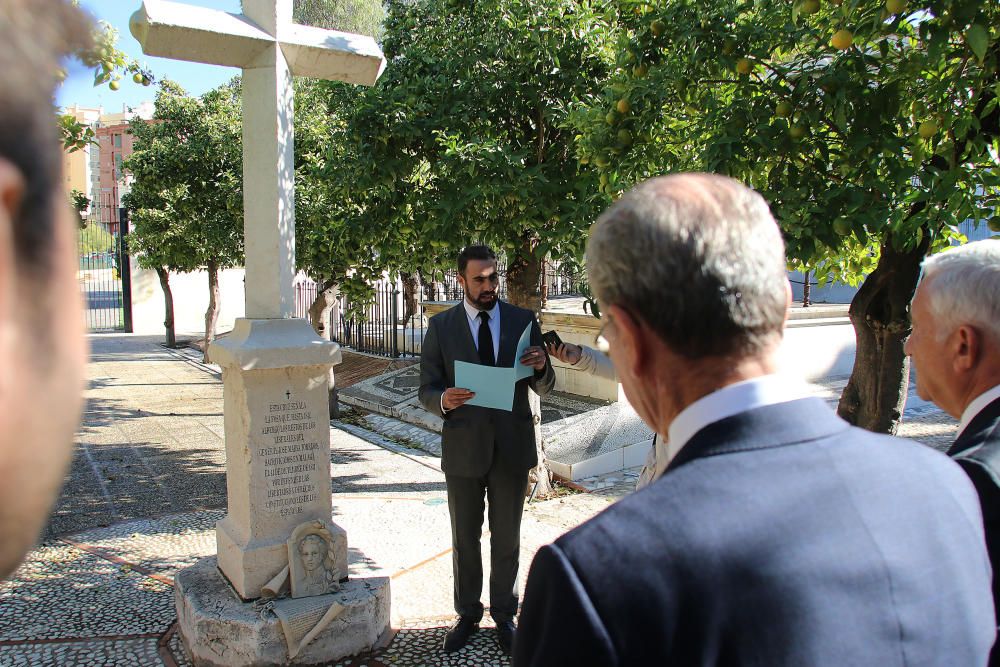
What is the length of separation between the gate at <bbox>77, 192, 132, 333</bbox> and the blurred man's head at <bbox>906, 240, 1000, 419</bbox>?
63.1 feet

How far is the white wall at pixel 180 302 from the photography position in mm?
22906

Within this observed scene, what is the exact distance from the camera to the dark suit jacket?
385cm

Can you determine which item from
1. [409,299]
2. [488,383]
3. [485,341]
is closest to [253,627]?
[488,383]

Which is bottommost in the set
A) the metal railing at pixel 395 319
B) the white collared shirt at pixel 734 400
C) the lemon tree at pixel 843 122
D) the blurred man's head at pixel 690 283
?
the metal railing at pixel 395 319

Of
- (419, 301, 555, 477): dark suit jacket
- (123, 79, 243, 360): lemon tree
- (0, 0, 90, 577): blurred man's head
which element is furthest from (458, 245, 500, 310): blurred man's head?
(123, 79, 243, 360): lemon tree

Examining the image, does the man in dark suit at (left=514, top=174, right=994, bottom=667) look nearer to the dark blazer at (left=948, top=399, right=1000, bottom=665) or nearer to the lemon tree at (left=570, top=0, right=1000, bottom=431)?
the dark blazer at (left=948, top=399, right=1000, bottom=665)

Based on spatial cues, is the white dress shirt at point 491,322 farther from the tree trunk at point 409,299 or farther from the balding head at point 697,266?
the tree trunk at point 409,299

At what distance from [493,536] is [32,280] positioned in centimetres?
362

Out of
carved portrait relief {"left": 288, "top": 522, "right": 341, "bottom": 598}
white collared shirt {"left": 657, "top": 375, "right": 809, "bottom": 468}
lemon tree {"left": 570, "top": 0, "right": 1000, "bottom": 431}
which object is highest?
lemon tree {"left": 570, "top": 0, "right": 1000, "bottom": 431}

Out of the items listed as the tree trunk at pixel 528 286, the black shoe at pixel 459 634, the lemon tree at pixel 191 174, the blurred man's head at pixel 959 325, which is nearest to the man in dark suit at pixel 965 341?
the blurred man's head at pixel 959 325

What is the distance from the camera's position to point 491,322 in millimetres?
4078

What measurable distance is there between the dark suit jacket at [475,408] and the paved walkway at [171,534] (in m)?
1.00

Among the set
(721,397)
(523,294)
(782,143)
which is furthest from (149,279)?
(721,397)

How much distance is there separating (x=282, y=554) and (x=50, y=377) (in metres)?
3.57
